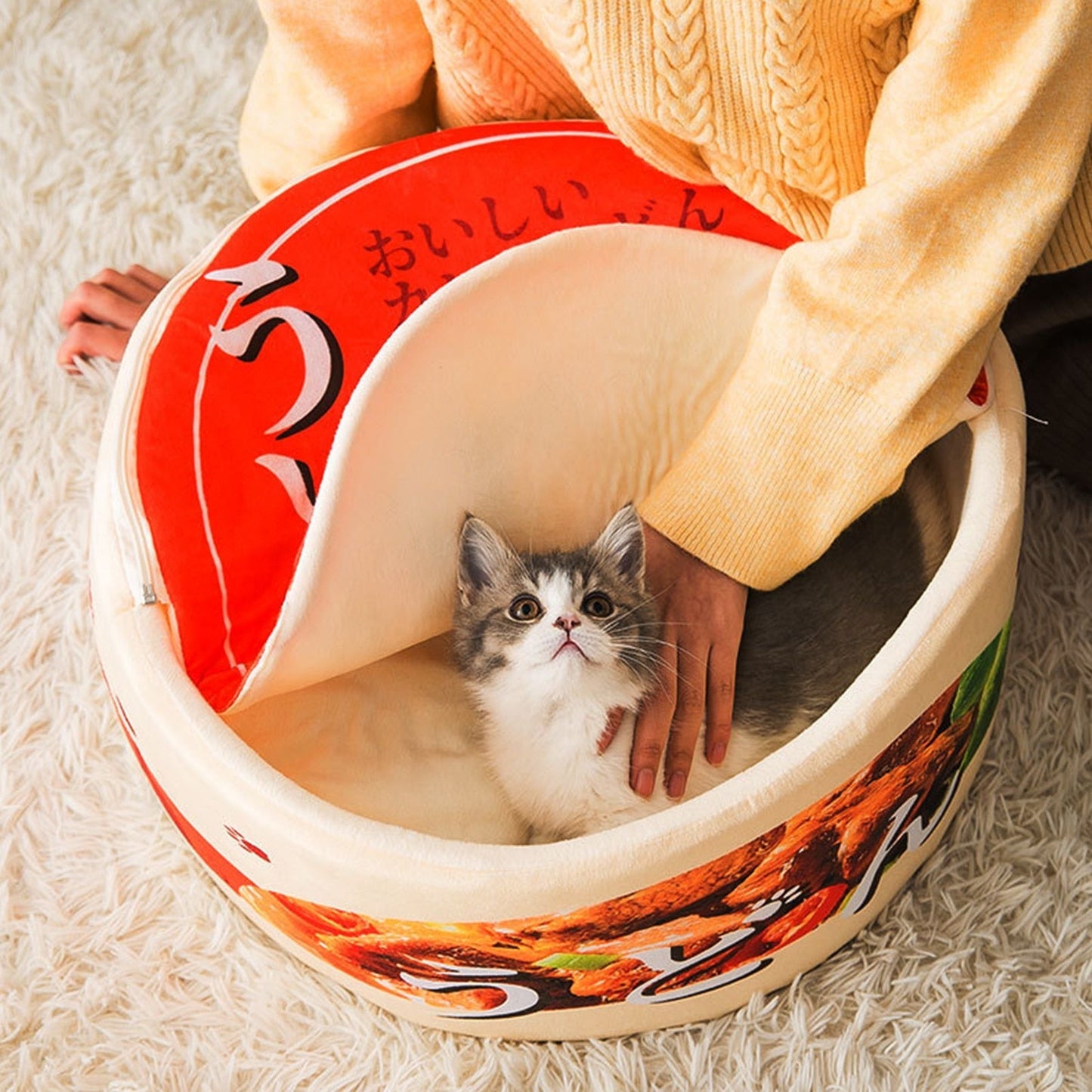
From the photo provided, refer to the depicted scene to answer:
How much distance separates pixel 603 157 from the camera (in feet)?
3.99

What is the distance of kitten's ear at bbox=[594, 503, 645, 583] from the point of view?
3.55 feet

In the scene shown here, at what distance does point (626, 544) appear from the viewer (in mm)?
1087

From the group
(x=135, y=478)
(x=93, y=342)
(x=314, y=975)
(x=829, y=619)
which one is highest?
(x=135, y=478)

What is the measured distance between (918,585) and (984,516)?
181 millimetres

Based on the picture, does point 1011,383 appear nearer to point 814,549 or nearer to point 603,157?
point 814,549

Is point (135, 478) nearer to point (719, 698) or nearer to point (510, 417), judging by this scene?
point (510, 417)

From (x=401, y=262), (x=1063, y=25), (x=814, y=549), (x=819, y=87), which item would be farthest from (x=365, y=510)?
(x=1063, y=25)

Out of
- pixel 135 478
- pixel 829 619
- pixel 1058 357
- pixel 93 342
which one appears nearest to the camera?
pixel 135 478

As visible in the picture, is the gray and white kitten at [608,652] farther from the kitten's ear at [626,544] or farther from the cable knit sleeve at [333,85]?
the cable knit sleeve at [333,85]

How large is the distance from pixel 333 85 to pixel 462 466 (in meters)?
0.40

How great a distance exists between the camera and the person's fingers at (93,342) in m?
1.50

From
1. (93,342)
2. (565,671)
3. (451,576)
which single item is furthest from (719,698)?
(93,342)

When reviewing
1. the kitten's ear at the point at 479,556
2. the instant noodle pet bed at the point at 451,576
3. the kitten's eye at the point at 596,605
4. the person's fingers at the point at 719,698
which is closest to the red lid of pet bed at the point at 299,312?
the instant noodle pet bed at the point at 451,576

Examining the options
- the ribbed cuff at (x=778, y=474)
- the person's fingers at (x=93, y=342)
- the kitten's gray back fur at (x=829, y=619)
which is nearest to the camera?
the ribbed cuff at (x=778, y=474)
